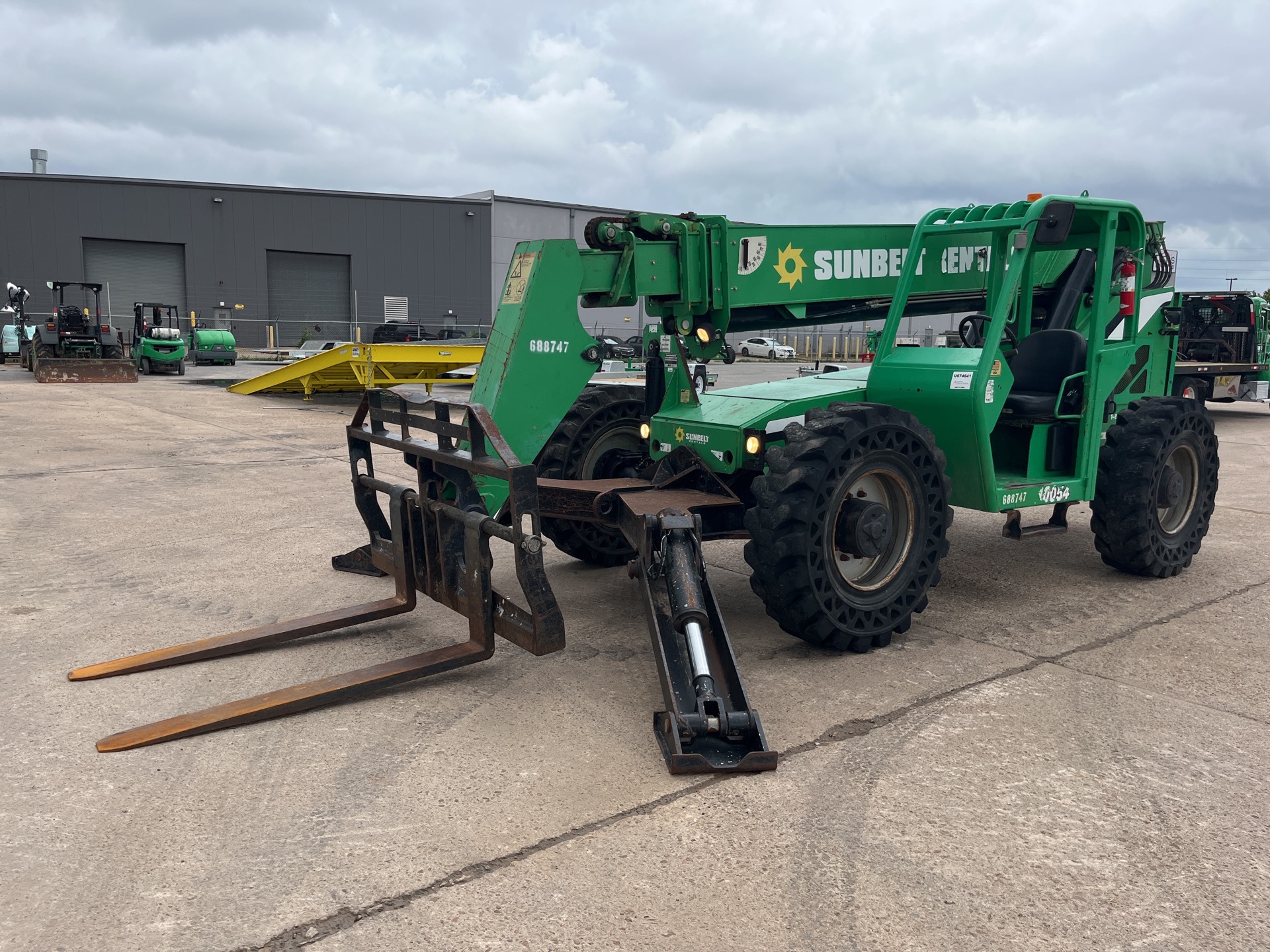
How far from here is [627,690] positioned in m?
4.55

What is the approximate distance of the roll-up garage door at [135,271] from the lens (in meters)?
43.6

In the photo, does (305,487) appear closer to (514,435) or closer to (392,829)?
(514,435)

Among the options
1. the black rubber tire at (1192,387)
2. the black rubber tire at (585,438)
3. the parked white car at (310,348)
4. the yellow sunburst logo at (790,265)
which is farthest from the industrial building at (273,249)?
the yellow sunburst logo at (790,265)

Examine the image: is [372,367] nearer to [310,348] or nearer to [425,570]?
[425,570]

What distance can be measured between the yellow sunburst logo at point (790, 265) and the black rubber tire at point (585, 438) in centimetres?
122

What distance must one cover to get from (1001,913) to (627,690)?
2.03 m

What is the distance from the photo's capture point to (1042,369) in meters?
6.32

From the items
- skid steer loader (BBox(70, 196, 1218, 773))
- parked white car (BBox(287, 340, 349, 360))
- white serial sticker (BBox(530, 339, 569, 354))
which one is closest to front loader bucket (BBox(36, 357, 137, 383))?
parked white car (BBox(287, 340, 349, 360))

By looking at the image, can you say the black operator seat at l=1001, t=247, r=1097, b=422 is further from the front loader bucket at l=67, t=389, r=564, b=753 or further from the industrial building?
the industrial building

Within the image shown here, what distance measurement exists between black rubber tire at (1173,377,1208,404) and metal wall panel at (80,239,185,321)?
40276mm

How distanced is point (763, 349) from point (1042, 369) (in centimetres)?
4150

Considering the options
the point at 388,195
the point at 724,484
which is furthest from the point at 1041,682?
the point at 388,195

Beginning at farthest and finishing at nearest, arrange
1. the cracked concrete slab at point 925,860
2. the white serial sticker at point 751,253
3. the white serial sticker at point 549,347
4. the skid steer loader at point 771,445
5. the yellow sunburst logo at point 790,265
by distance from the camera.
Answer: the yellow sunburst logo at point 790,265 → the white serial sticker at point 751,253 → the white serial sticker at point 549,347 → the skid steer loader at point 771,445 → the cracked concrete slab at point 925,860

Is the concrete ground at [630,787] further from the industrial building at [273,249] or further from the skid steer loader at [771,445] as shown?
the industrial building at [273,249]
